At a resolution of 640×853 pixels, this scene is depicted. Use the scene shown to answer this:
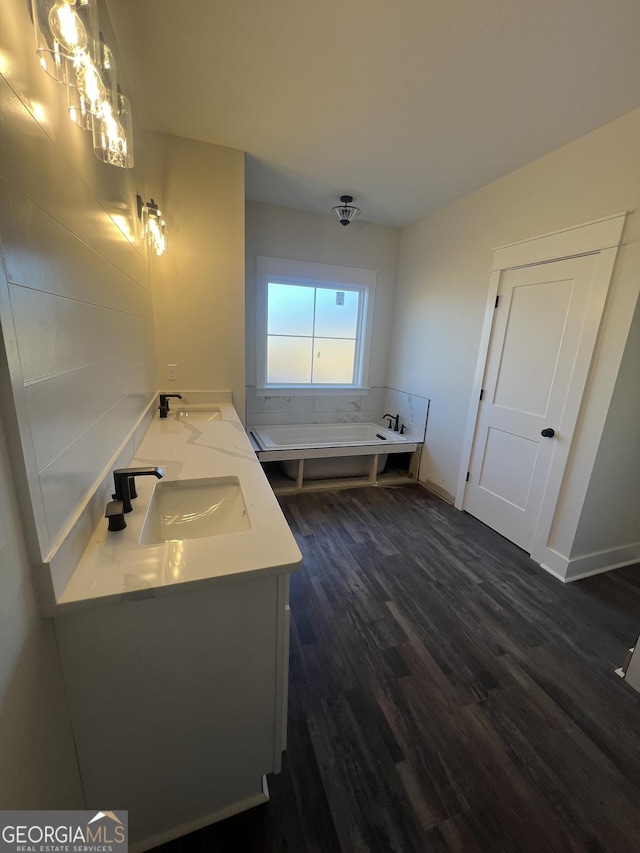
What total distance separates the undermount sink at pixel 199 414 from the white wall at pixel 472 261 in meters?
2.08

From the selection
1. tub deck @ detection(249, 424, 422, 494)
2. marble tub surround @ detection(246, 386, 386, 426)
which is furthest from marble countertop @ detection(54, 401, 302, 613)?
marble tub surround @ detection(246, 386, 386, 426)

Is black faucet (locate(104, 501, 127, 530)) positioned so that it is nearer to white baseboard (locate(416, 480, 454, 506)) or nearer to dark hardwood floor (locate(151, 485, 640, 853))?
dark hardwood floor (locate(151, 485, 640, 853))

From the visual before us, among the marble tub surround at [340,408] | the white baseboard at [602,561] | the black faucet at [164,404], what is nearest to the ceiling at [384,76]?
the black faucet at [164,404]

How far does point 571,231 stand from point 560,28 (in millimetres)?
978

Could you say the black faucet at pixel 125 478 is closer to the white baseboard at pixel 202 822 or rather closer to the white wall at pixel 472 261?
the white baseboard at pixel 202 822

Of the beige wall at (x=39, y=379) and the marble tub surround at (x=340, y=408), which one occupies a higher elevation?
the beige wall at (x=39, y=379)

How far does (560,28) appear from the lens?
128 cm

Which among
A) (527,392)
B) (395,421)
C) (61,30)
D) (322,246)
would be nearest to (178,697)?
(61,30)

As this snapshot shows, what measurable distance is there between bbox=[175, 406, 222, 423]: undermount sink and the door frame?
215 cm

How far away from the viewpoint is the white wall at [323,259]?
10.4 feet

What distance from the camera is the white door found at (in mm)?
2033

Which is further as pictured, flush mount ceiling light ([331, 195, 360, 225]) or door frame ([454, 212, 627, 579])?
flush mount ceiling light ([331, 195, 360, 225])

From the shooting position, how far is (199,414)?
7.72 ft

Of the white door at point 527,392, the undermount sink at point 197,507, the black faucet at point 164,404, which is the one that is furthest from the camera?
the black faucet at point 164,404
